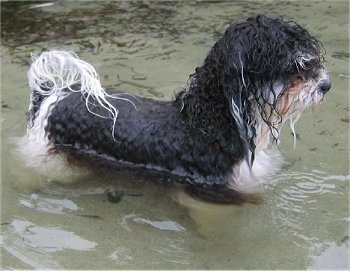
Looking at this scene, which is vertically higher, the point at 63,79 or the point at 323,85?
the point at 323,85

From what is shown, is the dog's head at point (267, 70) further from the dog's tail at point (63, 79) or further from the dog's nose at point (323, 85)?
the dog's tail at point (63, 79)

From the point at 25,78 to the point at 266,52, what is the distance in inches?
127

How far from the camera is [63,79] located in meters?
4.52

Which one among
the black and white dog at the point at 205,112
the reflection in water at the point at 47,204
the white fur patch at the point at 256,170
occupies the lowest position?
the reflection in water at the point at 47,204

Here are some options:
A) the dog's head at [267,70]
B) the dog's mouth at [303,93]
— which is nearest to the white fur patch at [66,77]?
the dog's head at [267,70]

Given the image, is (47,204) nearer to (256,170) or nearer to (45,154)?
(45,154)

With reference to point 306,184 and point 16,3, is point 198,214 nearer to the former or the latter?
point 306,184

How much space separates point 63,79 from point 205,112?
4.08ft

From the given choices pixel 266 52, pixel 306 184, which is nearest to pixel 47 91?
pixel 266 52

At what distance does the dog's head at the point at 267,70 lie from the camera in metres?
3.54

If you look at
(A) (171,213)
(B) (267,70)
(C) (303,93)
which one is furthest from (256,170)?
(B) (267,70)

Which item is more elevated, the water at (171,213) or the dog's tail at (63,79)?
the dog's tail at (63,79)

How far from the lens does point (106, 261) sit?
379 centimetres

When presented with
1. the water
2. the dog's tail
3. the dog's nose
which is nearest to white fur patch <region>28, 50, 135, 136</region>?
the dog's tail
